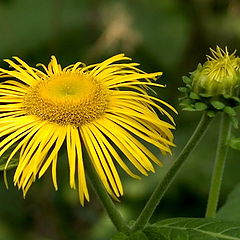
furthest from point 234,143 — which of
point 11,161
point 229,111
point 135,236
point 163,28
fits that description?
point 163,28

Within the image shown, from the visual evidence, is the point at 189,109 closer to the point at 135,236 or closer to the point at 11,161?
the point at 135,236

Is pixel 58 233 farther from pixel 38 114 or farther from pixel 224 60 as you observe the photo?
pixel 224 60

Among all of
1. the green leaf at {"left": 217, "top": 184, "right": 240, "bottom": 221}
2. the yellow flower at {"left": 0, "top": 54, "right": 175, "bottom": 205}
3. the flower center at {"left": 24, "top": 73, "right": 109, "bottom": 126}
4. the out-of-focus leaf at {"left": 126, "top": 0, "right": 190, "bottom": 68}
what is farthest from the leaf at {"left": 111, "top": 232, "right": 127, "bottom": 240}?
the out-of-focus leaf at {"left": 126, "top": 0, "right": 190, "bottom": 68}

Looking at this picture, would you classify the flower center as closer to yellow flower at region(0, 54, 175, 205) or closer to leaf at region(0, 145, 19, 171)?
yellow flower at region(0, 54, 175, 205)

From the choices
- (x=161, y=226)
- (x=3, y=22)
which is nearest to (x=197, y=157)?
(x=3, y=22)

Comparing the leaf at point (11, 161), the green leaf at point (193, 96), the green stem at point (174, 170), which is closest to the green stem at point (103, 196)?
the green stem at point (174, 170)
